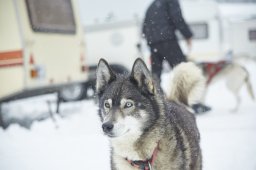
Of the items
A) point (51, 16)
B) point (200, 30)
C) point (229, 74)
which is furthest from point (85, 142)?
point (200, 30)

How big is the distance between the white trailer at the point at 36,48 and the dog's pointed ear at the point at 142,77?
4083 mm

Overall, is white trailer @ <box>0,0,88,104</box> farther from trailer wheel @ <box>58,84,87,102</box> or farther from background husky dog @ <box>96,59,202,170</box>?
background husky dog @ <box>96,59,202,170</box>

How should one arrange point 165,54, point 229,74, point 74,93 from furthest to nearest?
1. point 74,93
2. point 229,74
3. point 165,54

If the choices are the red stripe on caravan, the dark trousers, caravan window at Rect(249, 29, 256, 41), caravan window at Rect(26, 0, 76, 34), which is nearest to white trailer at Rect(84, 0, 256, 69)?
caravan window at Rect(249, 29, 256, 41)

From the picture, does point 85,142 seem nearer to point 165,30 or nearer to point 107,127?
→ point 165,30

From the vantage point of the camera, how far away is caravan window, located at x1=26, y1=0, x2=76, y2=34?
23.4 feet

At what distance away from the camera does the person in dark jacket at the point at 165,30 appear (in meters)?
5.95

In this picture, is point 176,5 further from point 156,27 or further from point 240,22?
point 240,22

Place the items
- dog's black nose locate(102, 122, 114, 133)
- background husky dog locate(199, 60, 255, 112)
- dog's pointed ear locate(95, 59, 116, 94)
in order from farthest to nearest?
background husky dog locate(199, 60, 255, 112) < dog's pointed ear locate(95, 59, 116, 94) < dog's black nose locate(102, 122, 114, 133)

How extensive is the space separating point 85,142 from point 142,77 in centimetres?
284

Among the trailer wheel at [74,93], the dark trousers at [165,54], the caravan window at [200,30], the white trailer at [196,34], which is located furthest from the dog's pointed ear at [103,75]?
the caravan window at [200,30]

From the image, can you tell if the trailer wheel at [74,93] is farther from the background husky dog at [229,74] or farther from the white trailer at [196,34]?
the background husky dog at [229,74]

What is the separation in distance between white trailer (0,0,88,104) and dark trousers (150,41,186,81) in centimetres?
217

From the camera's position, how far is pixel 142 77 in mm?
3057
